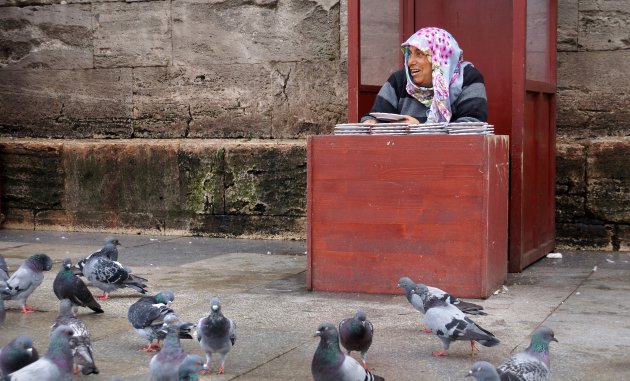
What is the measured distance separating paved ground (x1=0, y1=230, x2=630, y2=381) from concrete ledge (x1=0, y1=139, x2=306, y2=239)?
2.29 ft

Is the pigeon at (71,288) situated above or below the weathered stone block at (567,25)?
below

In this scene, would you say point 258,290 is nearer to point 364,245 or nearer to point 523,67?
point 364,245

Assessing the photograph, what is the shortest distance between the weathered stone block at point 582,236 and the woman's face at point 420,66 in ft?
7.19

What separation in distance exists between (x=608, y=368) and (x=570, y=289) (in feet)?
6.75

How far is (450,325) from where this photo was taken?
5.07 metres

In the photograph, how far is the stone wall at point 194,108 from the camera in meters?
8.75

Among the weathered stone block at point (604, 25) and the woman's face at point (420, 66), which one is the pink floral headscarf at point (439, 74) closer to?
the woman's face at point (420, 66)

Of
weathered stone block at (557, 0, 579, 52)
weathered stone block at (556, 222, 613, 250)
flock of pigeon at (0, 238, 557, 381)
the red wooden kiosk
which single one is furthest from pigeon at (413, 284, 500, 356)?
weathered stone block at (557, 0, 579, 52)

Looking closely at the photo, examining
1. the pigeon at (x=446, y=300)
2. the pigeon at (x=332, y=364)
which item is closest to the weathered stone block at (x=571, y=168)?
the pigeon at (x=446, y=300)

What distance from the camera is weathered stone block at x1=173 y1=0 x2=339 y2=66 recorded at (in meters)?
9.56

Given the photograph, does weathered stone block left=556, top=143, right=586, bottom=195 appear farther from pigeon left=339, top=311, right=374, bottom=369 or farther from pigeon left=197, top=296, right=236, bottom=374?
pigeon left=197, top=296, right=236, bottom=374

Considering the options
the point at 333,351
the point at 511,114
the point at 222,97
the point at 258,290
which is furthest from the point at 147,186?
the point at 333,351

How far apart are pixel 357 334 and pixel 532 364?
947 millimetres

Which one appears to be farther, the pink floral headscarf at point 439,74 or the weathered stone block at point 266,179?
the weathered stone block at point 266,179
